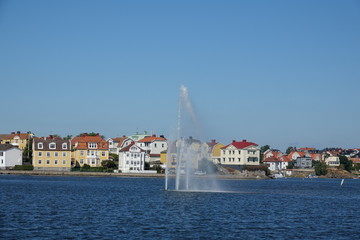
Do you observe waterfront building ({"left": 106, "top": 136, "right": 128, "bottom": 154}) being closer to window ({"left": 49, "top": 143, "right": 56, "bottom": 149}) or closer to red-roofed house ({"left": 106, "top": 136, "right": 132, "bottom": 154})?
red-roofed house ({"left": 106, "top": 136, "right": 132, "bottom": 154})

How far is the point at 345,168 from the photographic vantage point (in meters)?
192

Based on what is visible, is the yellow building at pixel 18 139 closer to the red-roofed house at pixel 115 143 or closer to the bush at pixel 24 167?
the red-roofed house at pixel 115 143

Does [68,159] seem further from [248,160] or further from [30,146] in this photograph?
[248,160]

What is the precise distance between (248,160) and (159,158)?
21219 mm

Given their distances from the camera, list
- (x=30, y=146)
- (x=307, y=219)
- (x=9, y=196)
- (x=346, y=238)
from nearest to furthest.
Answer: (x=346, y=238) → (x=307, y=219) → (x=9, y=196) → (x=30, y=146)

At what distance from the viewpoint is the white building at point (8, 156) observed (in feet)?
402

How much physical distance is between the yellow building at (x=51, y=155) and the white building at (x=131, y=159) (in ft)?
36.3

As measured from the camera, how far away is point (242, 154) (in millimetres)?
143000

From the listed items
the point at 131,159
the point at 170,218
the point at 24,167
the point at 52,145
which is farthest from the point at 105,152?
the point at 170,218

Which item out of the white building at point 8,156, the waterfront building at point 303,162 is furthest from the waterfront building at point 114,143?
the waterfront building at point 303,162

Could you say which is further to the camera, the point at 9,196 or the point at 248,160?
the point at 248,160

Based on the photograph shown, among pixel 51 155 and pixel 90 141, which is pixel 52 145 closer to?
pixel 51 155

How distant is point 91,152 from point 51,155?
1020 centimetres

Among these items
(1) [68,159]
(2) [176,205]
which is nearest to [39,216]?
(2) [176,205]
